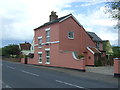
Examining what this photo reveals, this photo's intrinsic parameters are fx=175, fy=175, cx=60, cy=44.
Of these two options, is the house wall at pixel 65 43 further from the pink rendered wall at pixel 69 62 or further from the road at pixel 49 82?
the road at pixel 49 82

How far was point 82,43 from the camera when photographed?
29609mm

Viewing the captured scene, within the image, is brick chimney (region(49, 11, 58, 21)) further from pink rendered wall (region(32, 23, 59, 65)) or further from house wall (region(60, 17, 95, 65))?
house wall (region(60, 17, 95, 65))

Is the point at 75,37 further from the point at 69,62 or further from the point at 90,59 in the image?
the point at 69,62

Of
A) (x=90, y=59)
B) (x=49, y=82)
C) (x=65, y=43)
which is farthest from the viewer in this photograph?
(x=90, y=59)

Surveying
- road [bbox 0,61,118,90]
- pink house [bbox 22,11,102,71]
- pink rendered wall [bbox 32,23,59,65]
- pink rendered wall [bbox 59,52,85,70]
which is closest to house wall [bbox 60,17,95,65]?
pink house [bbox 22,11,102,71]

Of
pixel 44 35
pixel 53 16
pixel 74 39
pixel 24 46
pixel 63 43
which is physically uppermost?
pixel 53 16

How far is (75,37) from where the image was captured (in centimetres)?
2861

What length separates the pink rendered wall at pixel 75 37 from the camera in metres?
27.0

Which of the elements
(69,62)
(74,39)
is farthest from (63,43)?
(69,62)

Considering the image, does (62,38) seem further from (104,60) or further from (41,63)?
(104,60)

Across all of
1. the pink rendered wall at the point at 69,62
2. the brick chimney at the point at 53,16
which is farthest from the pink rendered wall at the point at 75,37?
the brick chimney at the point at 53,16

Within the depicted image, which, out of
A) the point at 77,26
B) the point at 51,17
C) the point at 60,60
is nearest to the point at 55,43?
the point at 60,60

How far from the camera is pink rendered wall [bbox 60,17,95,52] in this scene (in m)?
27.0

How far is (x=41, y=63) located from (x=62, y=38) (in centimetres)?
722
